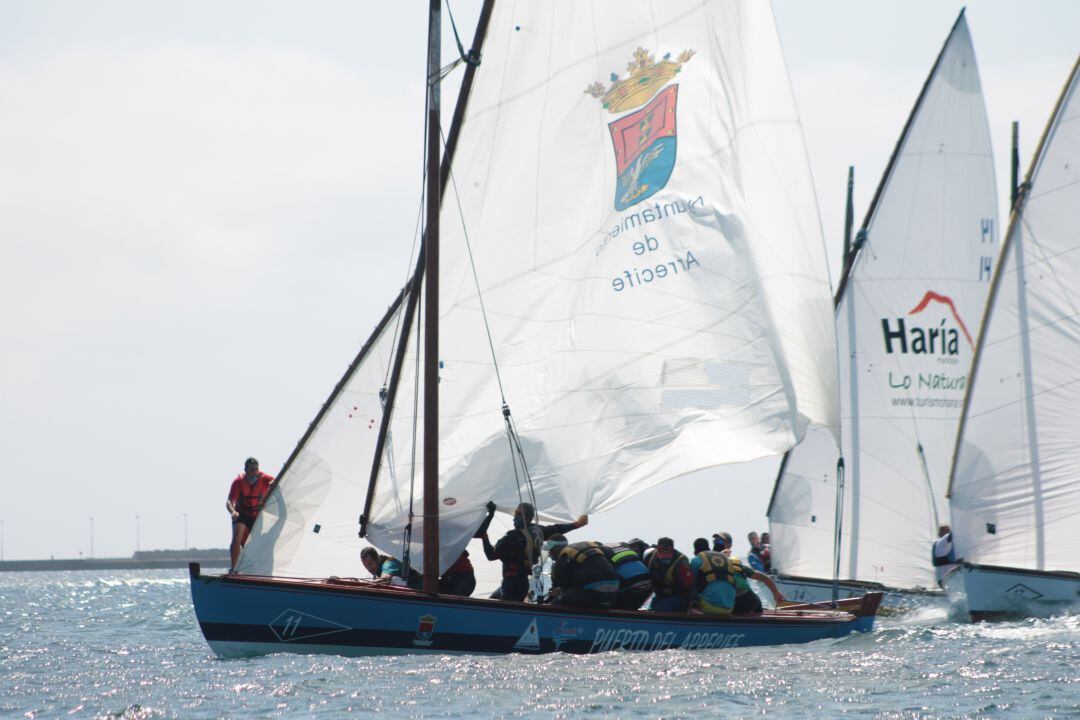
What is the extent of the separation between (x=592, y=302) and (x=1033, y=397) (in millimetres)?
9309

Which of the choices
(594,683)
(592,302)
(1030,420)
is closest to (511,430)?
(592,302)

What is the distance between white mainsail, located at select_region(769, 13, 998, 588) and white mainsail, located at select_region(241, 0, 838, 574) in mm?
11344

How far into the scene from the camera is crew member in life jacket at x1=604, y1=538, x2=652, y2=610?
1823 centimetres

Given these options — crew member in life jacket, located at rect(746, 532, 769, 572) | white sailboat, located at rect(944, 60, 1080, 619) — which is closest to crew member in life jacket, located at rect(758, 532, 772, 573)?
crew member in life jacket, located at rect(746, 532, 769, 572)

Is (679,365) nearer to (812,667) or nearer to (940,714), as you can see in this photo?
(812,667)

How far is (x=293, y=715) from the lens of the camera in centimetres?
1374

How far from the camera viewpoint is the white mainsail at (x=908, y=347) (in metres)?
29.6

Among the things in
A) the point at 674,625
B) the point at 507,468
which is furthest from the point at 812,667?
the point at 507,468

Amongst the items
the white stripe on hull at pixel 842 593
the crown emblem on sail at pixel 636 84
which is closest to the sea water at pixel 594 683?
the crown emblem on sail at pixel 636 84

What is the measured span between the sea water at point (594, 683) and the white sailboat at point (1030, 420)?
315 centimetres

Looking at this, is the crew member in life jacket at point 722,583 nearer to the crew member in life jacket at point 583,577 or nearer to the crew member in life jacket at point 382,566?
the crew member in life jacket at point 583,577

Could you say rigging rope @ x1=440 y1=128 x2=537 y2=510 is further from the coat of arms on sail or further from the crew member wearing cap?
the crew member wearing cap

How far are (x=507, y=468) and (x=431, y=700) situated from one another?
4204 millimetres

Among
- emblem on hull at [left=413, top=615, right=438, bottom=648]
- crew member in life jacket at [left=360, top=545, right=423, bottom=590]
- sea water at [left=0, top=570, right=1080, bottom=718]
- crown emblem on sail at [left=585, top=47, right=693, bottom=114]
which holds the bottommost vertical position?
sea water at [left=0, top=570, right=1080, bottom=718]
